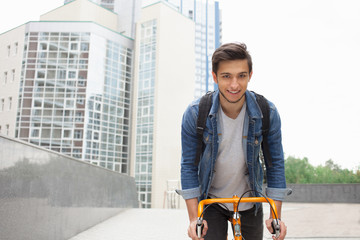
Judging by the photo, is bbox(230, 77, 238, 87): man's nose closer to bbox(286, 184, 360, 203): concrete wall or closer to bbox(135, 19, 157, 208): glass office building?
bbox(286, 184, 360, 203): concrete wall

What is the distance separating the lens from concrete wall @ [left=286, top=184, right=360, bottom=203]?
1109cm

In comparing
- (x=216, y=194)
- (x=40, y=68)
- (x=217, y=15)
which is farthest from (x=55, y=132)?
(x=217, y=15)

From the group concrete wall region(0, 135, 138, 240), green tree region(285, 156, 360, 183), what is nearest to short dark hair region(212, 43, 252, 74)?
concrete wall region(0, 135, 138, 240)

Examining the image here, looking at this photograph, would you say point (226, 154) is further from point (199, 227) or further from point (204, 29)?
point (204, 29)

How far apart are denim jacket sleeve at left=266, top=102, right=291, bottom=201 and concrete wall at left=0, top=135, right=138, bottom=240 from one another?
2622mm

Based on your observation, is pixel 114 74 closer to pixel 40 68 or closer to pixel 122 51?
pixel 122 51

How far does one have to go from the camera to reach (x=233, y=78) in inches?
77.3

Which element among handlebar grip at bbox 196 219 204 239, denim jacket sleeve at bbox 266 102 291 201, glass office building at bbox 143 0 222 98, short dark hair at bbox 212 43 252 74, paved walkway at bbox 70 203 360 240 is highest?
glass office building at bbox 143 0 222 98

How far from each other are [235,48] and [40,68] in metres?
36.3

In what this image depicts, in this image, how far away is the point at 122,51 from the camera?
1527 inches

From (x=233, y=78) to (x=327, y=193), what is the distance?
13446mm

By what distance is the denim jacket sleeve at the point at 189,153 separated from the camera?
6.87ft

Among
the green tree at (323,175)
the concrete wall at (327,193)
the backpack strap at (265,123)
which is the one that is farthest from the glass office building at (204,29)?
the backpack strap at (265,123)

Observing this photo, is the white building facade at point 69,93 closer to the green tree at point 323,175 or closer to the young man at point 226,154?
the green tree at point 323,175
